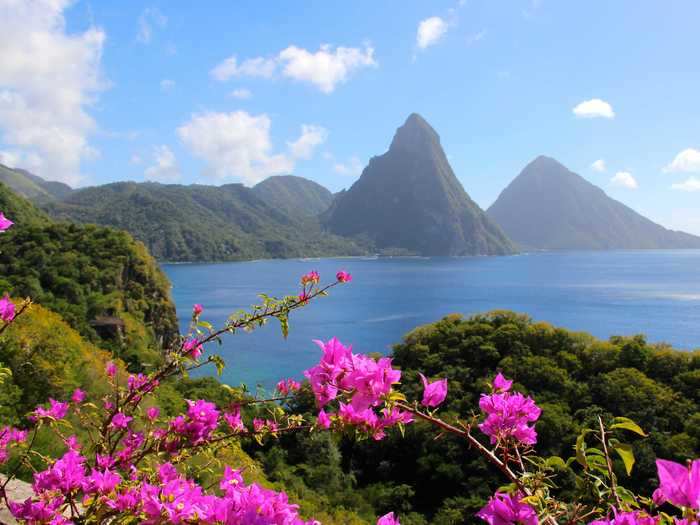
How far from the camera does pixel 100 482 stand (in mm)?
1474

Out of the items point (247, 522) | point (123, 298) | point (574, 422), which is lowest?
point (574, 422)

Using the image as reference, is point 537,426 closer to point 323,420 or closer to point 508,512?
point 323,420

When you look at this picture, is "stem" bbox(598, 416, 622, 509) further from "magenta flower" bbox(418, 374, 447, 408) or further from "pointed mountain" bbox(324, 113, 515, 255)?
"pointed mountain" bbox(324, 113, 515, 255)

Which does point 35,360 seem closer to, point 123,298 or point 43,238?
point 123,298

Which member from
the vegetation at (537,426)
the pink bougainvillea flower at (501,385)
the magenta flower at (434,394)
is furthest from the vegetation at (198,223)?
the magenta flower at (434,394)

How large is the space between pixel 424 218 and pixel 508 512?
176666 mm

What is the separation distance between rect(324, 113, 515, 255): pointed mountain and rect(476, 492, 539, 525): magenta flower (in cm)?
16046

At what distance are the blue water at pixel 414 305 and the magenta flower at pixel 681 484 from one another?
2020 centimetres

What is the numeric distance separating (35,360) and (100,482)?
7497 mm

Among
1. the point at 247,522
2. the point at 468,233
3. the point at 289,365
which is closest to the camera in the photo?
the point at 247,522

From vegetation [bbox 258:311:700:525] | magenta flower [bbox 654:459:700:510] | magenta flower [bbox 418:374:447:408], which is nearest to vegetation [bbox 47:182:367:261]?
vegetation [bbox 258:311:700:525]

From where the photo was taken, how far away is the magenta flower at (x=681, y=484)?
2.72 feet

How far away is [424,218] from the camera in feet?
574

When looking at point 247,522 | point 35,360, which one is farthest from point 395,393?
point 35,360
